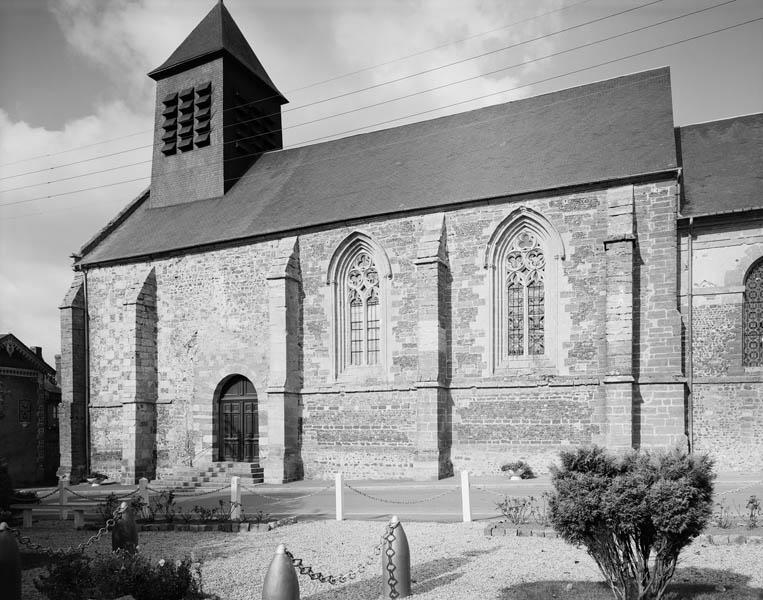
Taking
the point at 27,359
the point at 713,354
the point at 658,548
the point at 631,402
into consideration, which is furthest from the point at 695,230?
the point at 27,359

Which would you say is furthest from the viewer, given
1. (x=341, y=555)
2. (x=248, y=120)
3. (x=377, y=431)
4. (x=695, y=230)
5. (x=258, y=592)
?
(x=248, y=120)

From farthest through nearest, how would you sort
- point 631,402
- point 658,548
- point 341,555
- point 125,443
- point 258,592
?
1. point 125,443
2. point 631,402
3. point 341,555
4. point 258,592
5. point 658,548

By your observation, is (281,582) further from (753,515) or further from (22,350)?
(22,350)

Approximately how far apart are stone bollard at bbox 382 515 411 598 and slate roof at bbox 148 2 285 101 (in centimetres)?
2214

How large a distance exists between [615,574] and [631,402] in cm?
936

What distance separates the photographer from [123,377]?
2216cm


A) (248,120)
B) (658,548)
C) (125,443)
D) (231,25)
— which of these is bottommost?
(125,443)

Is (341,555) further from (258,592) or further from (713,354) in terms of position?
(713,354)

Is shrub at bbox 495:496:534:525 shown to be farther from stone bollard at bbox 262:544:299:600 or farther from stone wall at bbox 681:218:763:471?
stone wall at bbox 681:218:763:471

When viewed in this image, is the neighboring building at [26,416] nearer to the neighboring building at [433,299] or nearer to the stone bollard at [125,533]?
the neighboring building at [433,299]

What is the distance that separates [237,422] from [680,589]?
52.5 feet

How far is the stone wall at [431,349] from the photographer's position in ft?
50.3

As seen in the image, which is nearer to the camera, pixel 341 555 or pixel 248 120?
pixel 341 555

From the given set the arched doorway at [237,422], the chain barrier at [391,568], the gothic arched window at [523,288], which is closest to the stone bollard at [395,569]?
the chain barrier at [391,568]
